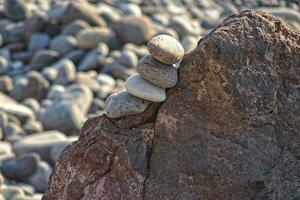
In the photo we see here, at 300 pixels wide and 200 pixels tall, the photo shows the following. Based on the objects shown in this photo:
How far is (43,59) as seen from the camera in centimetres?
1175

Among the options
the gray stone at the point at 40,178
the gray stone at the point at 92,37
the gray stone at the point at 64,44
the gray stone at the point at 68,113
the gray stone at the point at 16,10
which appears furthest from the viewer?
the gray stone at the point at 16,10

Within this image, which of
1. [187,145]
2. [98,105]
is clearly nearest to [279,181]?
[187,145]

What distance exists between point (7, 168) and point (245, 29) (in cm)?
483

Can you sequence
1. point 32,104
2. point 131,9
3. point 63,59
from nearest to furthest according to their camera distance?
point 32,104, point 63,59, point 131,9

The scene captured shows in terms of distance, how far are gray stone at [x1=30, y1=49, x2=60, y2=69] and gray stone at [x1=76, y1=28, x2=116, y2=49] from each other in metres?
0.49

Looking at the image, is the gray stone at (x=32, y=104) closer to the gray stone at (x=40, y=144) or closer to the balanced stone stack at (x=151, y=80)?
the gray stone at (x=40, y=144)

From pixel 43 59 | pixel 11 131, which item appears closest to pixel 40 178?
pixel 11 131

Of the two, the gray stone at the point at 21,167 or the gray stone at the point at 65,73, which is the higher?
Result: the gray stone at the point at 21,167

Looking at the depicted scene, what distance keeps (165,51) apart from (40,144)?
16.4ft

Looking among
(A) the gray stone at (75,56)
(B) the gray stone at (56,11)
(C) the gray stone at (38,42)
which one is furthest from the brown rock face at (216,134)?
(B) the gray stone at (56,11)

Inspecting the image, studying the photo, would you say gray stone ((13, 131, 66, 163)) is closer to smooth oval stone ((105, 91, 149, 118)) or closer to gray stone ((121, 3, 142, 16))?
smooth oval stone ((105, 91, 149, 118))

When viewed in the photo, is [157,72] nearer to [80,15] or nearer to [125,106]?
[125,106]

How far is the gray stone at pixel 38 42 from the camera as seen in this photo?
40.4 feet

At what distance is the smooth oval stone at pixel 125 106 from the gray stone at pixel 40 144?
455 cm
